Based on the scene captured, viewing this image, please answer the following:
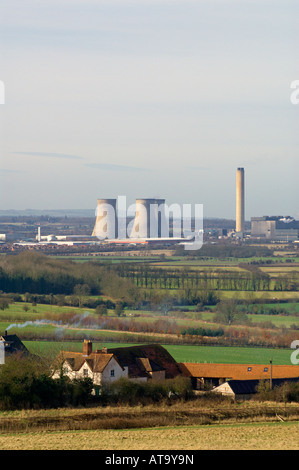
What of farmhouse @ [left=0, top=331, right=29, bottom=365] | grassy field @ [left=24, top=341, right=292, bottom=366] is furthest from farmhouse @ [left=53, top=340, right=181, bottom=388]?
grassy field @ [left=24, top=341, right=292, bottom=366]

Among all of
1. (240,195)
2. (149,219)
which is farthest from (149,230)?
(240,195)

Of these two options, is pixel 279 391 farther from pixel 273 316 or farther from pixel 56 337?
pixel 273 316

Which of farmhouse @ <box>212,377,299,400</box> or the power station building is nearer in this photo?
farmhouse @ <box>212,377,299,400</box>

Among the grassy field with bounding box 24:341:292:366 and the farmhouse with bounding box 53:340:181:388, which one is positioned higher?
the farmhouse with bounding box 53:340:181:388

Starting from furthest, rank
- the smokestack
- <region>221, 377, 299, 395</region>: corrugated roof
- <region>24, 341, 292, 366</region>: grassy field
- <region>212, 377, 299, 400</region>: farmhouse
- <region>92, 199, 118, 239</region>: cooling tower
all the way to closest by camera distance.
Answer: the smokestack
<region>92, 199, 118, 239</region>: cooling tower
<region>24, 341, 292, 366</region>: grassy field
<region>221, 377, 299, 395</region>: corrugated roof
<region>212, 377, 299, 400</region>: farmhouse

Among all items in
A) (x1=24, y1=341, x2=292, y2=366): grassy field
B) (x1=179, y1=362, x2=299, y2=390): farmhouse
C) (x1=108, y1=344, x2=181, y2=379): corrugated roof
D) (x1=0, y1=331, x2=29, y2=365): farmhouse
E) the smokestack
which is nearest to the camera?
(x1=108, y1=344, x2=181, y2=379): corrugated roof

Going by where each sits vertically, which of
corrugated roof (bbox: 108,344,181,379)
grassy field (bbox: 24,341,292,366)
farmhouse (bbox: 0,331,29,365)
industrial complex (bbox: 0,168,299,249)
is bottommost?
grassy field (bbox: 24,341,292,366)

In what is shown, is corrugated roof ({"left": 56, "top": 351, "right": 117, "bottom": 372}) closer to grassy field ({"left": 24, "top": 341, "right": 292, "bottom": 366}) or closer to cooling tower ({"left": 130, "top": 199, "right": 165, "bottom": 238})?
grassy field ({"left": 24, "top": 341, "right": 292, "bottom": 366})

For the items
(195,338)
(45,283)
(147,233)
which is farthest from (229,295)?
(147,233)
